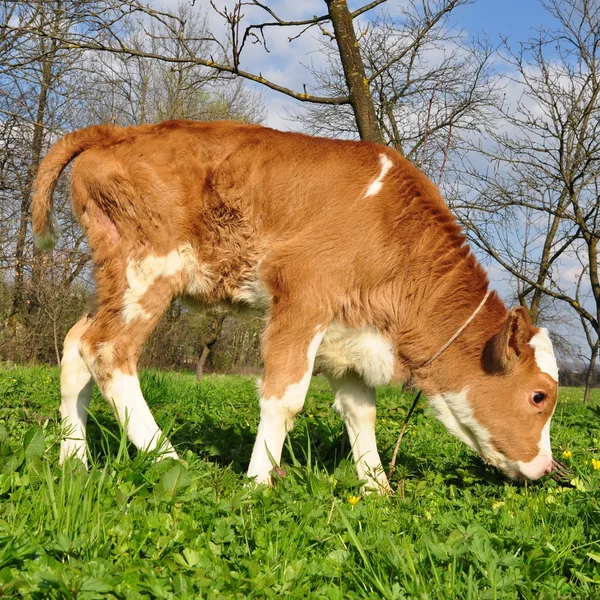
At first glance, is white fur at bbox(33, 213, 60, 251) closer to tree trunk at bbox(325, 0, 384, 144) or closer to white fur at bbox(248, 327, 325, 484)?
white fur at bbox(248, 327, 325, 484)

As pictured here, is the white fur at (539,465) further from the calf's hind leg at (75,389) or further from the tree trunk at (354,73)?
the tree trunk at (354,73)

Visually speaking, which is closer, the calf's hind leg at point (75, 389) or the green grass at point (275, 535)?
the green grass at point (275, 535)

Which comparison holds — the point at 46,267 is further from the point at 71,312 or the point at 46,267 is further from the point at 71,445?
the point at 71,445

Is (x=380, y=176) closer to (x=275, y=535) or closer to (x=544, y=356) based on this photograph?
(x=544, y=356)

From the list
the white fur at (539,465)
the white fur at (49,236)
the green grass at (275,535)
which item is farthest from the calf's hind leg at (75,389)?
the white fur at (539,465)

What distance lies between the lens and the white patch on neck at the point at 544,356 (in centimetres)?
474

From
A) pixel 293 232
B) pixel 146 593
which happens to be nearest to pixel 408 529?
pixel 146 593

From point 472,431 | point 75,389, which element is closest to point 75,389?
point 75,389

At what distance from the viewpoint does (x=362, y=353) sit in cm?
473

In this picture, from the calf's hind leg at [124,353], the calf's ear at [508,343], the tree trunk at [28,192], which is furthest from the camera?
the tree trunk at [28,192]

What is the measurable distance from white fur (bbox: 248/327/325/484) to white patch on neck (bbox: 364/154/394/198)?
1086 mm

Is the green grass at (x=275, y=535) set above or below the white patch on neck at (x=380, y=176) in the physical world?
below

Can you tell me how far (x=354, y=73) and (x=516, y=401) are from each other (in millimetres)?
3878

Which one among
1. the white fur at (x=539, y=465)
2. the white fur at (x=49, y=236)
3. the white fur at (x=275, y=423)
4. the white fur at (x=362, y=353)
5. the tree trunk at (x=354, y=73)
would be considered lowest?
the white fur at (x=539, y=465)
